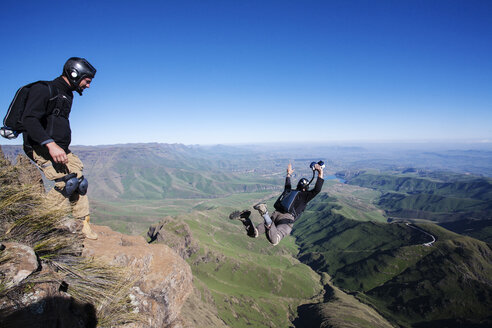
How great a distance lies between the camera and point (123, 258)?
1529cm

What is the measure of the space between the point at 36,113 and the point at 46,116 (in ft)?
2.21

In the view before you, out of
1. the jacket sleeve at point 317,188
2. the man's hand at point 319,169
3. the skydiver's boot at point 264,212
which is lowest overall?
the skydiver's boot at point 264,212

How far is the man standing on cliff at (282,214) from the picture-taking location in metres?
12.5

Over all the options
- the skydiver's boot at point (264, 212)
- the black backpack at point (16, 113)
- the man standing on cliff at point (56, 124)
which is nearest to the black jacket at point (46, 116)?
the man standing on cliff at point (56, 124)

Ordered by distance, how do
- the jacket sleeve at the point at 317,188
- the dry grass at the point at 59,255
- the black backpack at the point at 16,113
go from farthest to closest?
1. the jacket sleeve at the point at 317,188
2. the black backpack at the point at 16,113
3. the dry grass at the point at 59,255

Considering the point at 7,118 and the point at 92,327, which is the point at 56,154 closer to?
the point at 7,118

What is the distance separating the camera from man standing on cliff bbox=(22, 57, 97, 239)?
7027 mm

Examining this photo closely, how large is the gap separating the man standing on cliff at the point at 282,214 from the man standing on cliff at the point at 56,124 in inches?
301

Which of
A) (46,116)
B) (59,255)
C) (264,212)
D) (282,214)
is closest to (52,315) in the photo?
(59,255)

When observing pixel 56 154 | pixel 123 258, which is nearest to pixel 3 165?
pixel 56 154

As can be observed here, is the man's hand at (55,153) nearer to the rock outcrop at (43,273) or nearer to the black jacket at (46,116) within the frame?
the black jacket at (46,116)

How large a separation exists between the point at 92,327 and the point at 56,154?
17.2 feet

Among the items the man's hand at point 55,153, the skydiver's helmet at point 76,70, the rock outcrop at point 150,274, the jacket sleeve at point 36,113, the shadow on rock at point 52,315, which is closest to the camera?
the shadow on rock at point 52,315

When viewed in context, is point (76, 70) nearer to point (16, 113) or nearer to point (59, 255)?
point (16, 113)
